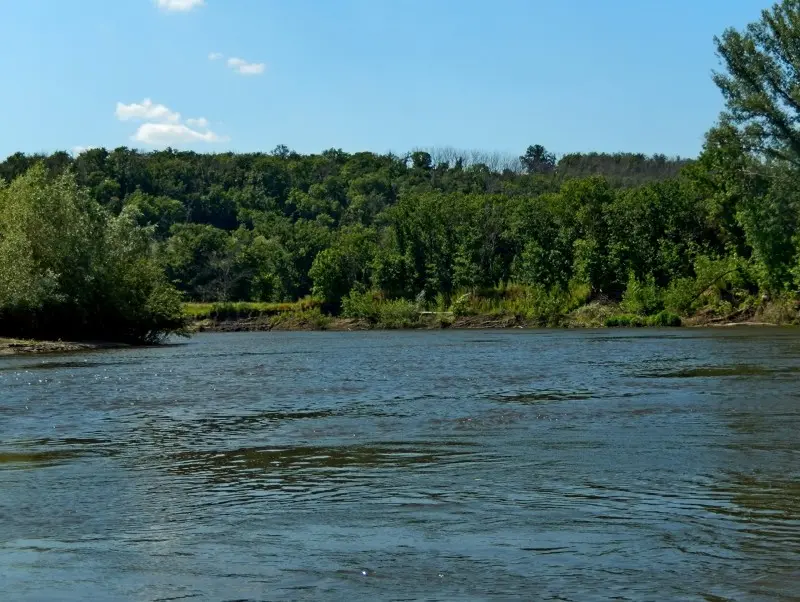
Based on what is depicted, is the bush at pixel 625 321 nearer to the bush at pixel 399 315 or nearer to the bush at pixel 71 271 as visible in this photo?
the bush at pixel 399 315

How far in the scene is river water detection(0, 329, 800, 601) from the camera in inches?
392

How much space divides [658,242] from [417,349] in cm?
5816

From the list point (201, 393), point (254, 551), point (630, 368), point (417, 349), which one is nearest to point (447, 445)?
point (254, 551)

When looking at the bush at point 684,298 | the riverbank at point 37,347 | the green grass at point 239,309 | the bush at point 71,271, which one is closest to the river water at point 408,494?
the riverbank at point 37,347

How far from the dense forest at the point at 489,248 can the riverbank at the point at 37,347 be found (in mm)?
1905

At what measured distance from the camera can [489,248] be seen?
130000 mm

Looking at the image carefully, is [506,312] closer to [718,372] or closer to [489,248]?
[489,248]

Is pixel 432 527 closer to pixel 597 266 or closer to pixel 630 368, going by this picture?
pixel 630 368

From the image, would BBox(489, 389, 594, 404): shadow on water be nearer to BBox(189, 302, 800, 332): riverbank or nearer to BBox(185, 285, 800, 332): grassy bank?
BBox(189, 302, 800, 332): riverbank

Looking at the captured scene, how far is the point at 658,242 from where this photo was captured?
366 feet

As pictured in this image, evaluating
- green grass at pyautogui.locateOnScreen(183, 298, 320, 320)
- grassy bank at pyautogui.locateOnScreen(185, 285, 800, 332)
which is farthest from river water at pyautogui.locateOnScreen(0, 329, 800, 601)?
green grass at pyautogui.locateOnScreen(183, 298, 320, 320)

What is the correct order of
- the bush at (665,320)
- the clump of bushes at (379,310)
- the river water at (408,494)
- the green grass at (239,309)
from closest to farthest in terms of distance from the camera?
the river water at (408,494), the bush at (665,320), the clump of bushes at (379,310), the green grass at (239,309)

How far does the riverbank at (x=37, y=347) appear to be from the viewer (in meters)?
58.4

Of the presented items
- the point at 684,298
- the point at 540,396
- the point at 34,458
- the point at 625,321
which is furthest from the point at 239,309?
the point at 34,458
